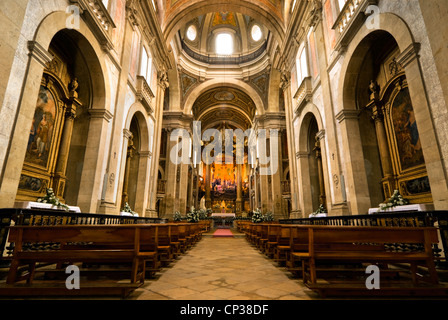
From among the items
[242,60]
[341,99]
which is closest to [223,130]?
[242,60]

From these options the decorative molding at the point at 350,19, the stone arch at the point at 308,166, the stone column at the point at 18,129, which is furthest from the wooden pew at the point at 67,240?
the stone arch at the point at 308,166

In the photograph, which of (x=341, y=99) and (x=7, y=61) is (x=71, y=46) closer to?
(x=7, y=61)

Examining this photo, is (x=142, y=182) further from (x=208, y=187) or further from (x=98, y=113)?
(x=208, y=187)

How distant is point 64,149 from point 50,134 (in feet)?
1.75

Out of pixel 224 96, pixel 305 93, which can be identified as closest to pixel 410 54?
pixel 305 93

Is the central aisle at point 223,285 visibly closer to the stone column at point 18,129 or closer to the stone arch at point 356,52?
the stone column at point 18,129

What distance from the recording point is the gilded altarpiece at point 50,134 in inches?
212

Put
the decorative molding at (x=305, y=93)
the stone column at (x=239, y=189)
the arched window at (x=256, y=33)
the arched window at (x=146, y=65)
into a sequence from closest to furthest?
1. the decorative molding at (x=305, y=93)
2. the arched window at (x=146, y=65)
3. the arched window at (x=256, y=33)
4. the stone column at (x=239, y=189)

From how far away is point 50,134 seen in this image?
6055 millimetres

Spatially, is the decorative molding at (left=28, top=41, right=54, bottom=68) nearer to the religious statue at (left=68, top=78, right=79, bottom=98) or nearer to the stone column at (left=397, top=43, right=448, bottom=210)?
the religious statue at (left=68, top=78, right=79, bottom=98)

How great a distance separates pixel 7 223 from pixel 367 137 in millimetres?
8026

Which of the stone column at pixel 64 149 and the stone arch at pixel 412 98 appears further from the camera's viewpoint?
the stone column at pixel 64 149

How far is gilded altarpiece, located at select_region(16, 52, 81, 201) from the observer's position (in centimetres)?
539

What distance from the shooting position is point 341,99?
6.89 metres
